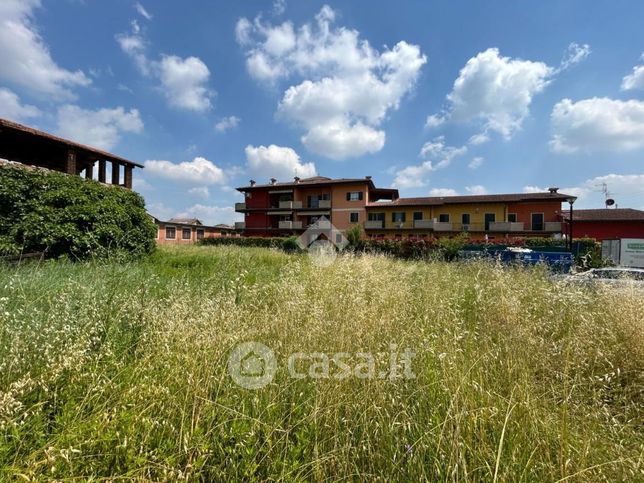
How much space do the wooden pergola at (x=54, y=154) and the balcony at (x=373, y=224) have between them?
75.6 feet

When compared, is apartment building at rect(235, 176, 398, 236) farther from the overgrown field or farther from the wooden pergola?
the overgrown field

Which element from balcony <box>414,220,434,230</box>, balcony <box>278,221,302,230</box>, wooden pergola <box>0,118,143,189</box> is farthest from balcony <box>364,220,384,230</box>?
wooden pergola <box>0,118,143,189</box>

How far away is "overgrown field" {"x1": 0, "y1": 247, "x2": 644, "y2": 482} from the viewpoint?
4.22 ft

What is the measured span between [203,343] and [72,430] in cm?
81

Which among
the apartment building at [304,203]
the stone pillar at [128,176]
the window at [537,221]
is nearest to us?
the stone pillar at [128,176]

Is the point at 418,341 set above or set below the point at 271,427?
above

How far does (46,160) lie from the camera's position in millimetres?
14898

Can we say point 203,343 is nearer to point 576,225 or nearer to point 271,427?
point 271,427

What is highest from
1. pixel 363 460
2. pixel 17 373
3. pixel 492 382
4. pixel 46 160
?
pixel 46 160

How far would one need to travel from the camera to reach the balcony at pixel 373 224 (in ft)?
104

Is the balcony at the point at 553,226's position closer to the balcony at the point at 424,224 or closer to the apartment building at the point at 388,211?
the apartment building at the point at 388,211

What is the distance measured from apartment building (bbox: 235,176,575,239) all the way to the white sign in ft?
38.6

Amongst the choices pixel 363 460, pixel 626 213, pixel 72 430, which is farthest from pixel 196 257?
pixel 626 213

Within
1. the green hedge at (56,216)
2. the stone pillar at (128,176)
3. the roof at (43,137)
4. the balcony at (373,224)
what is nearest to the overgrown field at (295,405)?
the green hedge at (56,216)
